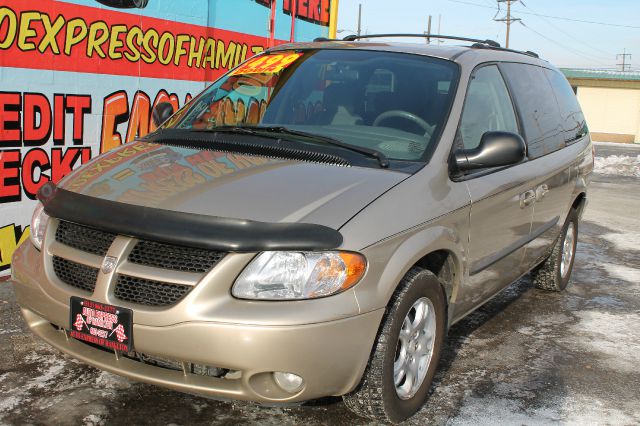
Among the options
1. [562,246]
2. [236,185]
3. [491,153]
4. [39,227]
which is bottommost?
[562,246]

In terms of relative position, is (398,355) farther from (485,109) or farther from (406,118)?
(485,109)

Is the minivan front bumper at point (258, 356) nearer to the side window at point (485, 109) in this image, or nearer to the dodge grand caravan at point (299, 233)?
the dodge grand caravan at point (299, 233)

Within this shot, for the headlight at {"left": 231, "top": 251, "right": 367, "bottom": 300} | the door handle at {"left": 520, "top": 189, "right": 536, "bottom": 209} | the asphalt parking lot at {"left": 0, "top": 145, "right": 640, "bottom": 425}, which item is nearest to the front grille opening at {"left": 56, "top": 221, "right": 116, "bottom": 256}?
the headlight at {"left": 231, "top": 251, "right": 367, "bottom": 300}

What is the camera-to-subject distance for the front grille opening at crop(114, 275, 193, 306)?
286 centimetres

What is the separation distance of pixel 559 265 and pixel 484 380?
87.1 inches

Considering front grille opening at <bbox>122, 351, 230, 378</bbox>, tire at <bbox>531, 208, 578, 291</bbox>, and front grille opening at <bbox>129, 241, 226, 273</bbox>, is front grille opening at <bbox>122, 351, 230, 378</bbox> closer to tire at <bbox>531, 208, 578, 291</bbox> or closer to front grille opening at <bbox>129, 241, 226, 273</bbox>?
front grille opening at <bbox>129, 241, 226, 273</bbox>

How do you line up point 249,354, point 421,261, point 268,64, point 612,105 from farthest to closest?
1. point 612,105
2. point 268,64
3. point 421,261
4. point 249,354

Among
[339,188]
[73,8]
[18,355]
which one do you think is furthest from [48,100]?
[339,188]

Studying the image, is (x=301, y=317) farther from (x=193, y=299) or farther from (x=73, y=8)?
(x=73, y=8)

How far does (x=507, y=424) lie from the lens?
3.57m

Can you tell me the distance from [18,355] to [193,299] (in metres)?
1.85

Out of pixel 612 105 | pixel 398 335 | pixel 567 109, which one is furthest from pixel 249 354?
pixel 612 105

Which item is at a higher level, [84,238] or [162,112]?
[162,112]

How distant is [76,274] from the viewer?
311 cm
